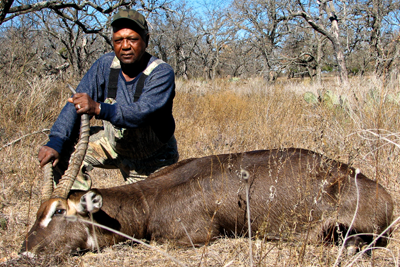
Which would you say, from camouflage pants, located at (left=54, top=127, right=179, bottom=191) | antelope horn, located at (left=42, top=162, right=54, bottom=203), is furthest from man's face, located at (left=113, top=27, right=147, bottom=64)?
antelope horn, located at (left=42, top=162, right=54, bottom=203)

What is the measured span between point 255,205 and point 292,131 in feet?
10.5

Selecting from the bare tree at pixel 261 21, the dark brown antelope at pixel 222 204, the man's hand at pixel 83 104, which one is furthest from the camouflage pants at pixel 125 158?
the bare tree at pixel 261 21

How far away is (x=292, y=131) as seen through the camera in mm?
5625

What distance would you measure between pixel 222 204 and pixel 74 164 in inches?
49.6

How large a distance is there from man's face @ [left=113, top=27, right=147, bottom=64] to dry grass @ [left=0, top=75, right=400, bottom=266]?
1.33 meters

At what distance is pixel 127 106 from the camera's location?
277cm

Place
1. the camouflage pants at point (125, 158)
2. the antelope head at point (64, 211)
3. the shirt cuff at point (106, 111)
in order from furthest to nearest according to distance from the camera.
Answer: the camouflage pants at point (125, 158), the shirt cuff at point (106, 111), the antelope head at point (64, 211)

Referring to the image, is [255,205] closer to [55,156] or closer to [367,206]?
[367,206]

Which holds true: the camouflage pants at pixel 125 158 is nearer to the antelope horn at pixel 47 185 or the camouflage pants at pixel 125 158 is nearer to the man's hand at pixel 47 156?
the man's hand at pixel 47 156

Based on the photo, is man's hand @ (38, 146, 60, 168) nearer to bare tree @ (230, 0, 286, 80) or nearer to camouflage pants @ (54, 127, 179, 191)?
camouflage pants @ (54, 127, 179, 191)

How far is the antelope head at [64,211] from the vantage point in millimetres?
2316

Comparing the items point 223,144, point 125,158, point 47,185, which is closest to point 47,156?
point 47,185

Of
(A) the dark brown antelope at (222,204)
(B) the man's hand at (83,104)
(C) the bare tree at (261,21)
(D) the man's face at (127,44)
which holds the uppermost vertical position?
(C) the bare tree at (261,21)

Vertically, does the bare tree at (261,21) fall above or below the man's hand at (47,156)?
above
